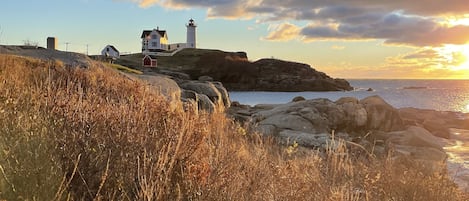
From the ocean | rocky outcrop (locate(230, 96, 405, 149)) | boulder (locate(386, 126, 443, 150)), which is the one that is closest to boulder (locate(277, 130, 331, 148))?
rocky outcrop (locate(230, 96, 405, 149))

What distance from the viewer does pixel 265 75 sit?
250 feet

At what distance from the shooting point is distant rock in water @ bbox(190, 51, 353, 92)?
73.4m

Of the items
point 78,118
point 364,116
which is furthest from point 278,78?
point 78,118

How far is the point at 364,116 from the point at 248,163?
1911 cm

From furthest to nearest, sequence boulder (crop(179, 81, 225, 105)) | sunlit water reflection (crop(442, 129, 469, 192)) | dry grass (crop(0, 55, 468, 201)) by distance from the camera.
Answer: boulder (crop(179, 81, 225, 105)) < sunlit water reflection (crop(442, 129, 469, 192)) < dry grass (crop(0, 55, 468, 201))

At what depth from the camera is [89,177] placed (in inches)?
159

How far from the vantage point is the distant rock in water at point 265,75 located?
241 ft

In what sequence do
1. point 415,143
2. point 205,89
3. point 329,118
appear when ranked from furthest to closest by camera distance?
point 329,118, point 415,143, point 205,89

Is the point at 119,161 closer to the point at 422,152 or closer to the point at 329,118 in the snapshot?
the point at 422,152

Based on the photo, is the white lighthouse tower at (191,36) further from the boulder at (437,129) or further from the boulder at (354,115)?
the boulder at (354,115)

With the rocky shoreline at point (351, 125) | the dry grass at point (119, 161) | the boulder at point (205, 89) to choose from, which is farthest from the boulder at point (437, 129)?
the dry grass at point (119, 161)

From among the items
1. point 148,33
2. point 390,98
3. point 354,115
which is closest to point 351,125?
point 354,115

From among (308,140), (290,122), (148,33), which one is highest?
(148,33)

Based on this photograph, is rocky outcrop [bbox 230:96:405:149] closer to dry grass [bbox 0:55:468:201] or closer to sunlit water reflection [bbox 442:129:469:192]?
sunlit water reflection [bbox 442:129:469:192]
